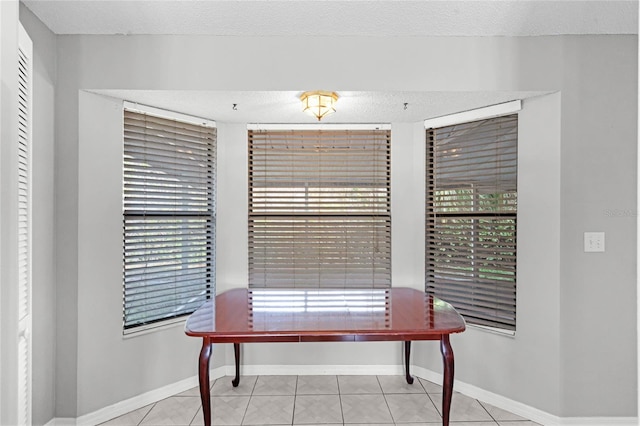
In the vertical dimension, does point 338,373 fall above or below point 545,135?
below

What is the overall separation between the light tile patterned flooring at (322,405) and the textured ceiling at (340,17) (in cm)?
226

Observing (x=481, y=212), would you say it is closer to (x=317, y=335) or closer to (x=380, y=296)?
(x=380, y=296)

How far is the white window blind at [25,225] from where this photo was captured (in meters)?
1.75

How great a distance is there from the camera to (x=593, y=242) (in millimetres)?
2096

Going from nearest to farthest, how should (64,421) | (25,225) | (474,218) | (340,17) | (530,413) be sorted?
(25,225) < (340,17) < (64,421) < (530,413) < (474,218)

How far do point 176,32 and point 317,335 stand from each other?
1.82 metres

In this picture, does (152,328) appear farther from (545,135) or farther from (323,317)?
(545,135)

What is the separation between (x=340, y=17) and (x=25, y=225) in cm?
191

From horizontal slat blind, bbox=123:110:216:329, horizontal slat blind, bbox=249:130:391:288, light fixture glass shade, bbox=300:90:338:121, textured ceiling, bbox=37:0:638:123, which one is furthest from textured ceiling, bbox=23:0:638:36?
horizontal slat blind, bbox=249:130:391:288

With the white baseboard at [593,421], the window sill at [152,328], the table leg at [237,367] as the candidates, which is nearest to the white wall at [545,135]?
the white baseboard at [593,421]

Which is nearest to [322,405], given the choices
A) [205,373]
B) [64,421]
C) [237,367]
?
[237,367]

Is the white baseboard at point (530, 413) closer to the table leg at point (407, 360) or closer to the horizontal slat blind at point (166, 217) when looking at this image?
the table leg at point (407, 360)

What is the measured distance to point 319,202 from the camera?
284 cm

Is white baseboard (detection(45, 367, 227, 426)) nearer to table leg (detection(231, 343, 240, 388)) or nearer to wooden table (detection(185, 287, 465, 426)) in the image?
table leg (detection(231, 343, 240, 388))
